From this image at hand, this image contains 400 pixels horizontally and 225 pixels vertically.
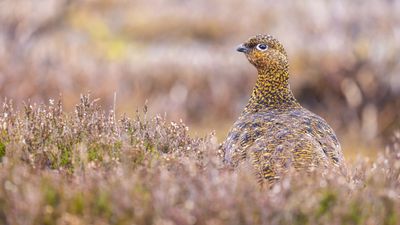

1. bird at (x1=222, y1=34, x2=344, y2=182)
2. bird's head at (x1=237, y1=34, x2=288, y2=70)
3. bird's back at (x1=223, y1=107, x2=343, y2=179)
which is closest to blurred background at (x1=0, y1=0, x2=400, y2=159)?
bird's head at (x1=237, y1=34, x2=288, y2=70)

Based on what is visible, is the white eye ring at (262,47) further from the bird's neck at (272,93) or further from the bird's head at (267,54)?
the bird's neck at (272,93)

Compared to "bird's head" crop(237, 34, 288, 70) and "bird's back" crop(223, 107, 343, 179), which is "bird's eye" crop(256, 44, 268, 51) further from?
"bird's back" crop(223, 107, 343, 179)

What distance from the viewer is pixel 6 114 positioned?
5188 mm

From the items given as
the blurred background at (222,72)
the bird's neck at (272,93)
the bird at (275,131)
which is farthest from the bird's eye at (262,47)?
the blurred background at (222,72)

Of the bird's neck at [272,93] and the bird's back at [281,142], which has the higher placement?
the bird's neck at [272,93]

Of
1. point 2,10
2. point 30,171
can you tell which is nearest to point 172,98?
point 2,10

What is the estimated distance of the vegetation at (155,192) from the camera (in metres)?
3.76

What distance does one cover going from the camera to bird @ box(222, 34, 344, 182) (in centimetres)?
525

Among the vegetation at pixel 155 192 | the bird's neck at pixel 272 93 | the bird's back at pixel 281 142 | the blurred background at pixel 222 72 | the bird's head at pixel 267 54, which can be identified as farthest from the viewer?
the blurred background at pixel 222 72

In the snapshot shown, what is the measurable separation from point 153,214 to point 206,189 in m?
0.28

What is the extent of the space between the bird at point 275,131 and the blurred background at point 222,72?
13.6 feet

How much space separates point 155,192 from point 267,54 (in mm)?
3305

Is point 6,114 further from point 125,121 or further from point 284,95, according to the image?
point 284,95

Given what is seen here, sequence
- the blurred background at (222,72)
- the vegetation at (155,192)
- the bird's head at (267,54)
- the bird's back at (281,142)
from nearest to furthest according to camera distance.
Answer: the vegetation at (155,192) → the bird's back at (281,142) → the bird's head at (267,54) → the blurred background at (222,72)
